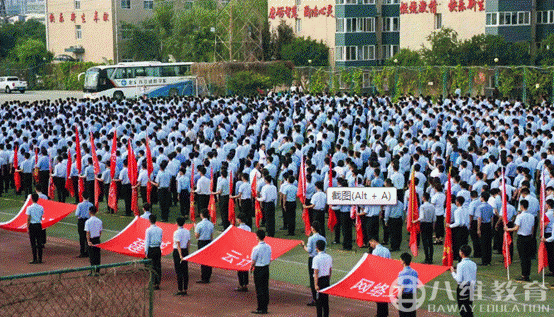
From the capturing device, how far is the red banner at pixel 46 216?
17078mm

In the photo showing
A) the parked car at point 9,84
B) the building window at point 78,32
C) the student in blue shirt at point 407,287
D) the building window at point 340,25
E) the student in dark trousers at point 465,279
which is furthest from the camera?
the building window at point 78,32

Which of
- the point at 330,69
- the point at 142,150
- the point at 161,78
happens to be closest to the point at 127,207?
the point at 142,150

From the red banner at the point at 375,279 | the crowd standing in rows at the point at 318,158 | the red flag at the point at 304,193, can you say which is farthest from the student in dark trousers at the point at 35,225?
the red banner at the point at 375,279

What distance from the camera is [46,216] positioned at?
1730cm

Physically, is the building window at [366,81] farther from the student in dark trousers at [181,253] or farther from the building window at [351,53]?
the student in dark trousers at [181,253]

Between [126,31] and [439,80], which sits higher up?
[126,31]

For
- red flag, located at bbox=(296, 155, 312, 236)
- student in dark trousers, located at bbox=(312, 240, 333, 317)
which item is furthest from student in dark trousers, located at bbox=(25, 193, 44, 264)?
student in dark trousers, located at bbox=(312, 240, 333, 317)

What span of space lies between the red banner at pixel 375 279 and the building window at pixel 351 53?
171 feet

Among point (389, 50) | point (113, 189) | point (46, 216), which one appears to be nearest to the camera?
point (46, 216)

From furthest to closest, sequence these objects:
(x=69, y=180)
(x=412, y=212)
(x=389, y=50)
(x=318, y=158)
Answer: (x=389, y=50) < (x=69, y=180) < (x=318, y=158) < (x=412, y=212)

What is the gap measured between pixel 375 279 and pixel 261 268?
180 centimetres

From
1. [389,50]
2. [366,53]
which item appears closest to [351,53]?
[366,53]

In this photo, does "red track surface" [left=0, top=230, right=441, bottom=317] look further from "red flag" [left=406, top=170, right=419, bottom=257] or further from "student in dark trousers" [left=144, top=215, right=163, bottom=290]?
"red flag" [left=406, top=170, right=419, bottom=257]

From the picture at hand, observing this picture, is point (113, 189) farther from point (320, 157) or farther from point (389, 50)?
point (389, 50)
